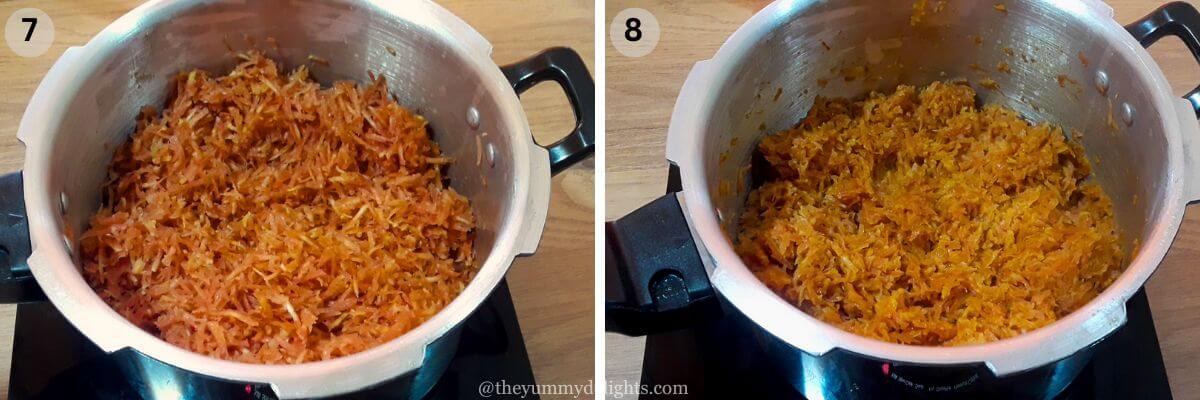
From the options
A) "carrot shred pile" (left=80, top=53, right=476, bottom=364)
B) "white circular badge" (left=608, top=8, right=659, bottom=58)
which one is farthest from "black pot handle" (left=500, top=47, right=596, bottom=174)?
"white circular badge" (left=608, top=8, right=659, bottom=58)

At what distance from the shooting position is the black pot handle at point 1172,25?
3.45ft

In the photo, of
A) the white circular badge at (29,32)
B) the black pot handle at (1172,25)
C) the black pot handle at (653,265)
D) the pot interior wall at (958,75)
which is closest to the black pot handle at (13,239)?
the white circular badge at (29,32)

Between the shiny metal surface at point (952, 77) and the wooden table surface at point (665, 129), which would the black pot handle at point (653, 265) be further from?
the wooden table surface at point (665, 129)

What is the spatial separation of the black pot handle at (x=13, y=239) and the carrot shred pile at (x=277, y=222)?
69 millimetres

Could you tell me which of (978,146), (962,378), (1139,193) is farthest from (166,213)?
(1139,193)

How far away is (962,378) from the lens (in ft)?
2.82

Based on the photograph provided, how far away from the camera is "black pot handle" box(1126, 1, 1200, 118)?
3.45 feet

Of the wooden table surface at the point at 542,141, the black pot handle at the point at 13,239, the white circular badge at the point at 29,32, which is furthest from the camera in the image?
the white circular badge at the point at 29,32

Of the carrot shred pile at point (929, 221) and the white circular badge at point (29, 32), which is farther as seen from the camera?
the white circular badge at point (29, 32)

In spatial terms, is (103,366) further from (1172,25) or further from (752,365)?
(1172,25)

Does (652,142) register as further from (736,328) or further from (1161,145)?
(1161,145)

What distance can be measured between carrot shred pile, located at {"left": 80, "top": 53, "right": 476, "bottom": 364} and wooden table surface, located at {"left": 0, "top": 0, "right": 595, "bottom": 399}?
5.5 inches

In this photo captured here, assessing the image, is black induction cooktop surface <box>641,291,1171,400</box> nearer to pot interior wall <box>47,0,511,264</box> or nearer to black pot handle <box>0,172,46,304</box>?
pot interior wall <box>47,0,511,264</box>

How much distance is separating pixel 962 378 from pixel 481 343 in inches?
22.4
